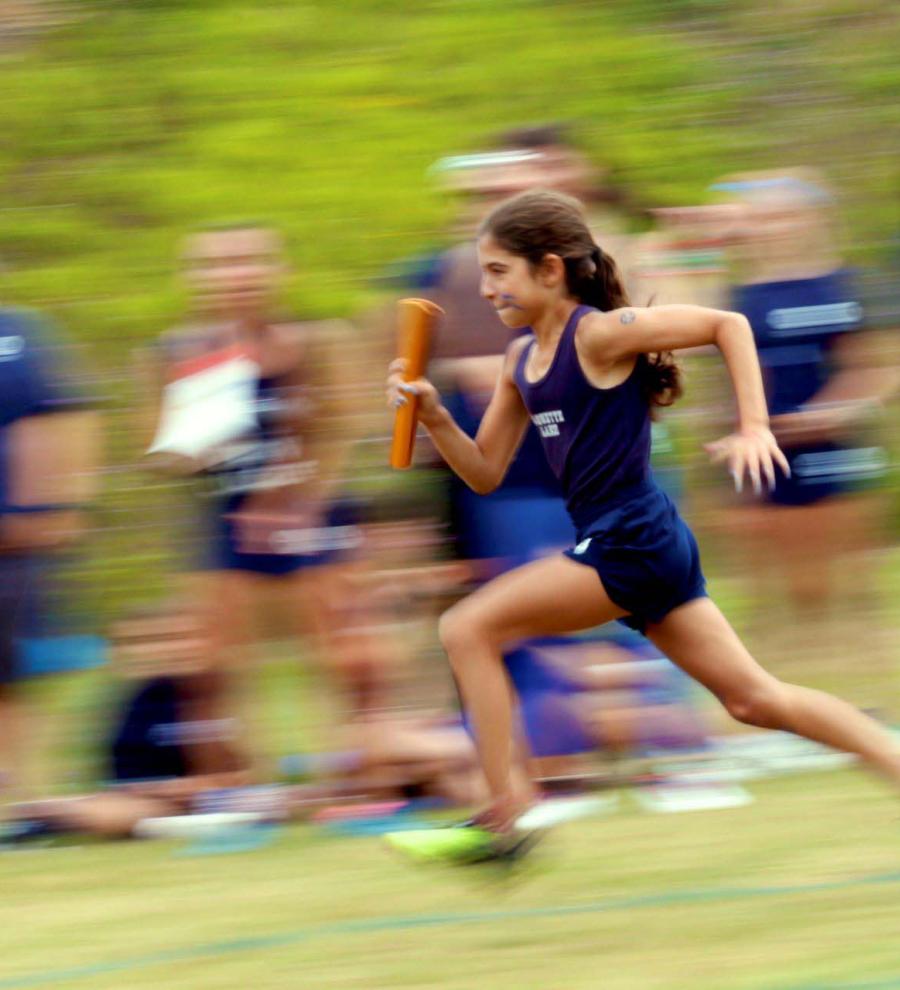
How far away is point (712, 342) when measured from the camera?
162 inches

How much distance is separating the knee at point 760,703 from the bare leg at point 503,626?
345 mm

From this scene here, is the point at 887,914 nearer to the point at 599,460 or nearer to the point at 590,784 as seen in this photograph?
the point at 599,460

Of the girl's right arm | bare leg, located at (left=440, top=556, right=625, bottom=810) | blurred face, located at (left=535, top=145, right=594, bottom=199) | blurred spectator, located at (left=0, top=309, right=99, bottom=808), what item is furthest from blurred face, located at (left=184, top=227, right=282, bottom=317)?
bare leg, located at (left=440, top=556, right=625, bottom=810)

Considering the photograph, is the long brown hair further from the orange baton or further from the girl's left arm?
the orange baton

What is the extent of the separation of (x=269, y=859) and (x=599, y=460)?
1.67 m

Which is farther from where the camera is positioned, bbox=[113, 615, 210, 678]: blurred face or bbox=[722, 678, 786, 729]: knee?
bbox=[113, 615, 210, 678]: blurred face

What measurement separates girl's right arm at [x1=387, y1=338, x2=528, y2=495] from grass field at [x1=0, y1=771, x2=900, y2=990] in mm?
1008

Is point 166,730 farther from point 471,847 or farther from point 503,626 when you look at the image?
point 503,626

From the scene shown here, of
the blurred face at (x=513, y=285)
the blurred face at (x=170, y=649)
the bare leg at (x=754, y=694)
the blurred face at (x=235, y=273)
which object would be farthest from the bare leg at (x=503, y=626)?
the blurred face at (x=235, y=273)

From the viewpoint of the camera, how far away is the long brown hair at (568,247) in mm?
4273

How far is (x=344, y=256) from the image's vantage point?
913 cm

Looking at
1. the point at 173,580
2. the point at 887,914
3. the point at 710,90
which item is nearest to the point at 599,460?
the point at 887,914

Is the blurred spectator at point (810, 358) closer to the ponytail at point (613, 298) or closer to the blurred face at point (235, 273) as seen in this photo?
the blurred face at point (235, 273)

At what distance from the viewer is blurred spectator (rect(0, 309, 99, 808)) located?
5.62 meters
